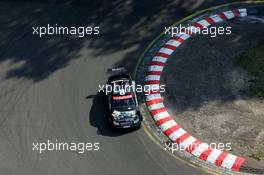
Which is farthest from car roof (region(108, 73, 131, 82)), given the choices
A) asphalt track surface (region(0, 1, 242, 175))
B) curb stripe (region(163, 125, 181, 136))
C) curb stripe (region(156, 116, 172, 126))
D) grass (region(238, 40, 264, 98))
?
grass (region(238, 40, 264, 98))

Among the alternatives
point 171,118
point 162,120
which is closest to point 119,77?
point 162,120

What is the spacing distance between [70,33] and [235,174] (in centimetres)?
1556

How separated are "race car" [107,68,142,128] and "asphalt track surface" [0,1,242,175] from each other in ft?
2.43

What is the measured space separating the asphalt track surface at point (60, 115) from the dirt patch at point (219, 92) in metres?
2.86

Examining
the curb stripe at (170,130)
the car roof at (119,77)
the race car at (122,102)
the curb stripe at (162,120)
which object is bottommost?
the curb stripe at (170,130)

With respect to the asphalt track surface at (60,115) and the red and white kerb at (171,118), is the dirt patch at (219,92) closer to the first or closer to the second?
the red and white kerb at (171,118)

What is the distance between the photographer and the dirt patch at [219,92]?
77.5 feet

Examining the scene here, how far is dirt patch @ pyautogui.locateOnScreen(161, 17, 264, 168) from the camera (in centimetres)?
2361

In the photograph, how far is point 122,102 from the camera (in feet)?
80.0

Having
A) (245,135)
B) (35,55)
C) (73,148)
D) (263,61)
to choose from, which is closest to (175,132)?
(245,135)

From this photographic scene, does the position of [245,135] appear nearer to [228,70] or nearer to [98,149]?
[228,70]

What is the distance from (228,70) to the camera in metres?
27.5

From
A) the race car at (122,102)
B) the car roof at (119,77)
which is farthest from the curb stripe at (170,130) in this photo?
the car roof at (119,77)

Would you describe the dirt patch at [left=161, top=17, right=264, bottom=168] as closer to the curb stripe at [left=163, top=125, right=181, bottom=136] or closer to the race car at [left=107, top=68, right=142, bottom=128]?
the curb stripe at [left=163, top=125, right=181, bottom=136]
